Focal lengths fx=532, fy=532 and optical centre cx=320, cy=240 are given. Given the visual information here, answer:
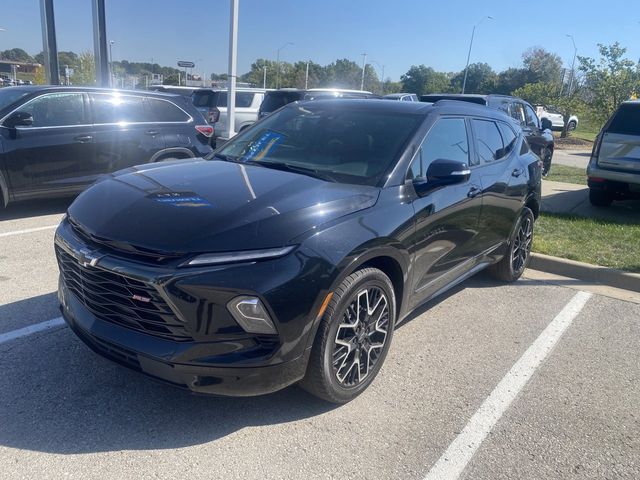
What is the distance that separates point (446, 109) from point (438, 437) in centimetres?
250

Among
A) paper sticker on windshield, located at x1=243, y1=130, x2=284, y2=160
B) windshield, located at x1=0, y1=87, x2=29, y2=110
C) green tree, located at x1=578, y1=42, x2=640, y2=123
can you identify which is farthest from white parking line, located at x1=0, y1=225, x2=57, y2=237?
green tree, located at x1=578, y1=42, x2=640, y2=123

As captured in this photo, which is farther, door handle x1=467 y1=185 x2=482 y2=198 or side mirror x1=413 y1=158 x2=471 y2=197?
door handle x1=467 y1=185 x2=482 y2=198

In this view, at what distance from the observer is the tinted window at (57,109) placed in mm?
7027

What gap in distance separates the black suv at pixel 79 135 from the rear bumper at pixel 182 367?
4997 mm

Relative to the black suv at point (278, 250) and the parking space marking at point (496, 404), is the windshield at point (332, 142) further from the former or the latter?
the parking space marking at point (496, 404)

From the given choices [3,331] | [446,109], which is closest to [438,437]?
[446,109]

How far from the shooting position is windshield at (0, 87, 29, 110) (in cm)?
689

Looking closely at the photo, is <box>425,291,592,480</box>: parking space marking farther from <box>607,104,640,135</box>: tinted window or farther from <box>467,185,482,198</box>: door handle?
<box>607,104,640,135</box>: tinted window

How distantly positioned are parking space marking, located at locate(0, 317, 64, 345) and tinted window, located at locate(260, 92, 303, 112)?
10.7 m

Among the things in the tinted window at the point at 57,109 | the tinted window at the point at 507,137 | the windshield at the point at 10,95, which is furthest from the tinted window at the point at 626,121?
the windshield at the point at 10,95

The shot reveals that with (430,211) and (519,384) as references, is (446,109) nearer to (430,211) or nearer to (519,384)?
(430,211)

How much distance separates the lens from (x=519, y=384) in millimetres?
3623

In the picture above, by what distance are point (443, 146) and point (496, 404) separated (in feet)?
6.24

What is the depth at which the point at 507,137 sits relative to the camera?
5426 mm
